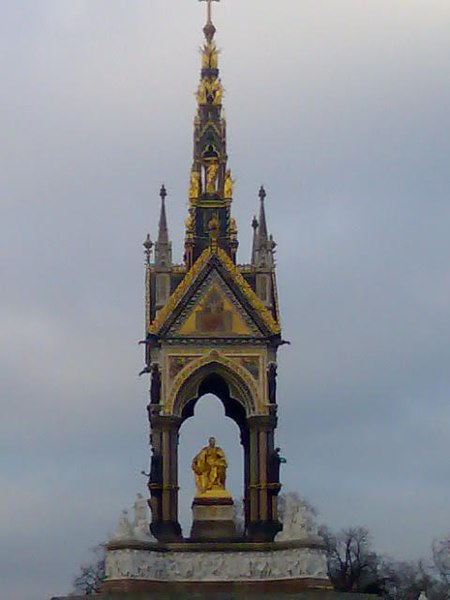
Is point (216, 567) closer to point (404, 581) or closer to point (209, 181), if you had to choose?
point (209, 181)

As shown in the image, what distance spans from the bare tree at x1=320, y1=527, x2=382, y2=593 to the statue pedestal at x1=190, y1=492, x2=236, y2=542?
16.4m

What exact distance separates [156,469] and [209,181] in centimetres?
754

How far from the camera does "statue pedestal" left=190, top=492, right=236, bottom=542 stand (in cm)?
3653

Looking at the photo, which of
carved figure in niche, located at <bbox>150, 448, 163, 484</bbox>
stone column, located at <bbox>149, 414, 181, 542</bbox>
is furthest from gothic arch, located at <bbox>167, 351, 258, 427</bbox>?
carved figure in niche, located at <bbox>150, 448, 163, 484</bbox>

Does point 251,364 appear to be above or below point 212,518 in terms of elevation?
above

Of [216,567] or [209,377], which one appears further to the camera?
[209,377]

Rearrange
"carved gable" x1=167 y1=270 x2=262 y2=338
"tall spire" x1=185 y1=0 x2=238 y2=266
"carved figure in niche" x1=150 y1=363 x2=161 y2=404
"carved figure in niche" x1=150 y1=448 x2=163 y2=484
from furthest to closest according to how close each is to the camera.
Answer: "tall spire" x1=185 y1=0 x2=238 y2=266 → "carved gable" x1=167 y1=270 x2=262 y2=338 → "carved figure in niche" x1=150 y1=363 x2=161 y2=404 → "carved figure in niche" x1=150 y1=448 x2=163 y2=484

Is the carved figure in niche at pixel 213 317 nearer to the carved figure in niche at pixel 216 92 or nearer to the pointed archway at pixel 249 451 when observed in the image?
the pointed archway at pixel 249 451

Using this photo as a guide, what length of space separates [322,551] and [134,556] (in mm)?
4229

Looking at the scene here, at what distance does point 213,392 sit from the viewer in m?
39.7

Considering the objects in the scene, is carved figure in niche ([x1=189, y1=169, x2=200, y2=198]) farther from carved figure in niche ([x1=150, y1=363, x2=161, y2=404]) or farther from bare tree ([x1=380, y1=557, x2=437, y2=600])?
bare tree ([x1=380, y1=557, x2=437, y2=600])

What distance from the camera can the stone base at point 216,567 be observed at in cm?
3491

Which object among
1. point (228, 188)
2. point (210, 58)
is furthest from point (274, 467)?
point (210, 58)

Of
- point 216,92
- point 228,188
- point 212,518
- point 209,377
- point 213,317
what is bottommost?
point 212,518
